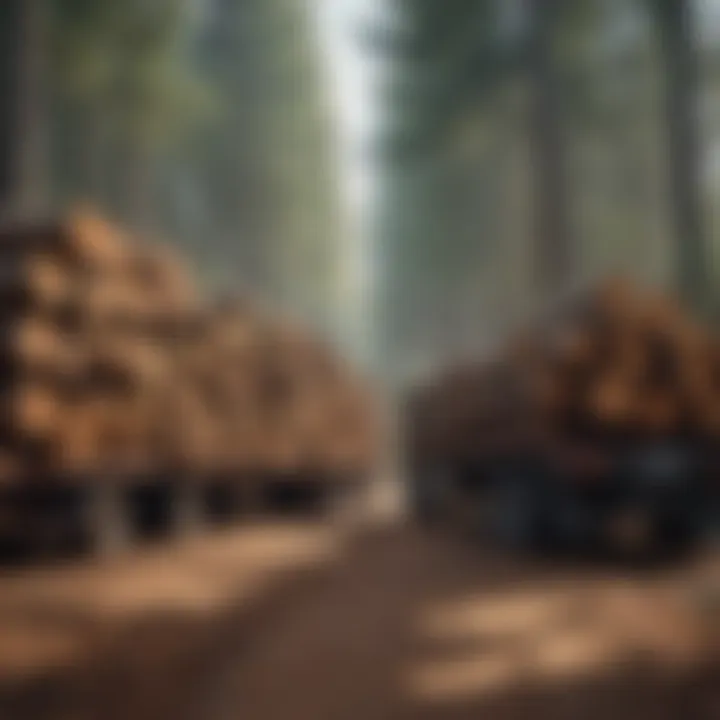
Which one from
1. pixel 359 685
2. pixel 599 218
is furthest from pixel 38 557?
pixel 599 218

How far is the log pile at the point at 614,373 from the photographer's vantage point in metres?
4.16

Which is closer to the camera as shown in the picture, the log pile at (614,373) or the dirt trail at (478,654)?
the dirt trail at (478,654)

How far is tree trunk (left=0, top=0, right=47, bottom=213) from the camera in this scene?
15.4 feet

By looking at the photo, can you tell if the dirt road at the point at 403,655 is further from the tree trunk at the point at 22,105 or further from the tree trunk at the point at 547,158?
the tree trunk at the point at 22,105

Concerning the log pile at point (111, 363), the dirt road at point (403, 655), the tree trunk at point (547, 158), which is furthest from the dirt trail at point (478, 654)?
the tree trunk at point (547, 158)

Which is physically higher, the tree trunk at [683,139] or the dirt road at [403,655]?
the tree trunk at [683,139]

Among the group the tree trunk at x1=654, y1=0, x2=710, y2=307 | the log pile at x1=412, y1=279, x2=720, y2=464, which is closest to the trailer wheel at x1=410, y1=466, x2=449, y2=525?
the log pile at x1=412, y1=279, x2=720, y2=464

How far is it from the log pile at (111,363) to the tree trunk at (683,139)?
7.68 feet

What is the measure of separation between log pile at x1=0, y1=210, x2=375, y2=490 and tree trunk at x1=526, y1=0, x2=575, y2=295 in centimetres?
177

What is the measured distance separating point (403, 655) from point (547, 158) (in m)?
1.99

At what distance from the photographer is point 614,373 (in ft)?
14.0

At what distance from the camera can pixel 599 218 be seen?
3207 millimetres

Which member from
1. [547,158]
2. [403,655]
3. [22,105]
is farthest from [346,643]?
[22,105]

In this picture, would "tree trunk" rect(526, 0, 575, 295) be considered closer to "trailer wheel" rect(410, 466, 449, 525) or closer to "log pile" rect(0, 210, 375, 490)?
"log pile" rect(0, 210, 375, 490)
